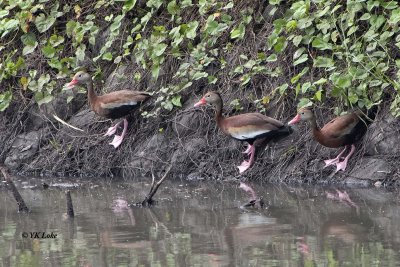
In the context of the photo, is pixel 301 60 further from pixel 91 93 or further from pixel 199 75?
pixel 91 93

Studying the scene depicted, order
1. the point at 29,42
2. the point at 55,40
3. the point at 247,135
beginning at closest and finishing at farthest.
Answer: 1. the point at 247,135
2. the point at 55,40
3. the point at 29,42

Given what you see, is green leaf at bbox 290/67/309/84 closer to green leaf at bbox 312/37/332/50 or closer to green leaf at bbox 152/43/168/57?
green leaf at bbox 312/37/332/50

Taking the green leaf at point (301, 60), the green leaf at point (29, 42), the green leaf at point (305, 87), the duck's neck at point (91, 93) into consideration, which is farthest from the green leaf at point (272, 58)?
the green leaf at point (29, 42)

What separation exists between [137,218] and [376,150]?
278 cm

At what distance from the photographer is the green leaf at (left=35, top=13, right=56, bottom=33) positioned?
12.6 meters

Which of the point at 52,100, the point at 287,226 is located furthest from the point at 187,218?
the point at 52,100

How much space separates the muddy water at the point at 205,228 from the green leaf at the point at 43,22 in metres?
2.68

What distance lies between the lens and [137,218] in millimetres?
8812

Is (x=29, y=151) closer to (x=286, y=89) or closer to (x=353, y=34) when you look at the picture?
(x=286, y=89)

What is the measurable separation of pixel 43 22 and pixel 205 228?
5200 mm

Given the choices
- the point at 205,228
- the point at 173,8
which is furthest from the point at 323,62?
the point at 205,228

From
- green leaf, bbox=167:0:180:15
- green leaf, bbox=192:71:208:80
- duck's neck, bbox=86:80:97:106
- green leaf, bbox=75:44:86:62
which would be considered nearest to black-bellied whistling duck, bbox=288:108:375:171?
green leaf, bbox=192:71:208:80

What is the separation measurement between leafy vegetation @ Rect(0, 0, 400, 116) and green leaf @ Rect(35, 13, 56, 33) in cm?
1

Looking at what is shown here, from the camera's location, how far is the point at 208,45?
1162cm
